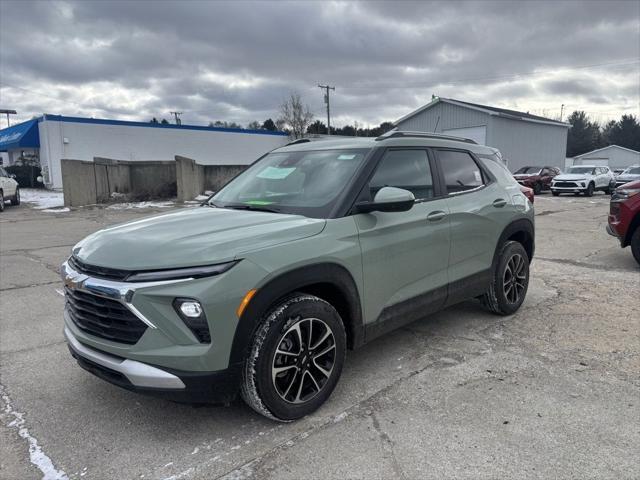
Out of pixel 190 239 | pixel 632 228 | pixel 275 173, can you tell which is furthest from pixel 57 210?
pixel 632 228

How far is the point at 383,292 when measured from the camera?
3480 millimetres

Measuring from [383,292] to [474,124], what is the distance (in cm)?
3129

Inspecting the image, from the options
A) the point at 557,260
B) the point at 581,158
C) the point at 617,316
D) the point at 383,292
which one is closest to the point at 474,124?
the point at 557,260

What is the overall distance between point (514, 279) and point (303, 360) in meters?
3.05

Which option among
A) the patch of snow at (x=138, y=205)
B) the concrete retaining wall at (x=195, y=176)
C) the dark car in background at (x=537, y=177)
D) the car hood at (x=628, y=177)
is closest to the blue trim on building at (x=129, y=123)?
the concrete retaining wall at (x=195, y=176)

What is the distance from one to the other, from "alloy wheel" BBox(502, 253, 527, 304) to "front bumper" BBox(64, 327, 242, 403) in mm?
3288

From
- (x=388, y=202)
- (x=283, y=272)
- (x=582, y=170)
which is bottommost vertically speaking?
(x=283, y=272)

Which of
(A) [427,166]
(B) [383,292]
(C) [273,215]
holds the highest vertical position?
(A) [427,166]

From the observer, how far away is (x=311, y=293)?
124 inches

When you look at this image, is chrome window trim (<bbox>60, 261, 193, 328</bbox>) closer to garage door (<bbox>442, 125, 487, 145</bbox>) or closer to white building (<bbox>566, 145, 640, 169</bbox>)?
garage door (<bbox>442, 125, 487, 145</bbox>)

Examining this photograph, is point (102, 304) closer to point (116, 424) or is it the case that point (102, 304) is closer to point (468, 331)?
point (116, 424)

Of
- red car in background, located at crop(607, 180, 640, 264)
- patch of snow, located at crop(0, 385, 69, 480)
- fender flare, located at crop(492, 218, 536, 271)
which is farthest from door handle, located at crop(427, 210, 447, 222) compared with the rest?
red car in background, located at crop(607, 180, 640, 264)

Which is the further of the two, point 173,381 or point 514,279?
point 514,279

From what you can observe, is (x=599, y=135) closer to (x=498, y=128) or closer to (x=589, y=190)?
(x=498, y=128)
